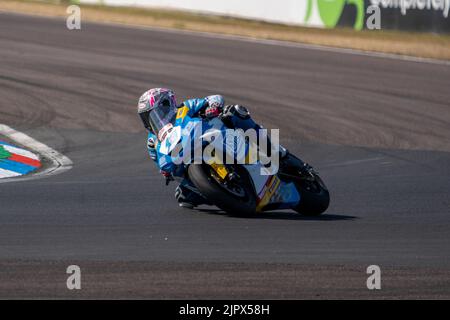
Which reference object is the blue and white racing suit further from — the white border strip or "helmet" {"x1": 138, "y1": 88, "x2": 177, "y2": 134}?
the white border strip

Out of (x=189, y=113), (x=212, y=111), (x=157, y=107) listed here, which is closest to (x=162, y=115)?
(x=157, y=107)

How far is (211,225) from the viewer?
10.1 meters

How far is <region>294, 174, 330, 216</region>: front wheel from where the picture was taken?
424 inches

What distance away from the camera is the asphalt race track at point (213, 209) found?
27.2 ft

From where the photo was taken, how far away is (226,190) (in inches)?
404

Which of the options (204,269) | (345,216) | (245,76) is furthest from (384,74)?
(204,269)

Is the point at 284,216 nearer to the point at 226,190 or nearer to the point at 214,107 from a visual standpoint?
the point at 226,190

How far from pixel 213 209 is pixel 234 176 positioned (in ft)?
3.14

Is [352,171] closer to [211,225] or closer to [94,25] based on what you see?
[211,225]

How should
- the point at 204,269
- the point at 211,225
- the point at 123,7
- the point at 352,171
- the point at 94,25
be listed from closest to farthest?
the point at 204,269 → the point at 211,225 → the point at 352,171 → the point at 94,25 → the point at 123,7

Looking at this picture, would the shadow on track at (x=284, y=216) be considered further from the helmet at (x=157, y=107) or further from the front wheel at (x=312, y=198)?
the helmet at (x=157, y=107)

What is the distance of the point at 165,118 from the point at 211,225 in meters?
1.24

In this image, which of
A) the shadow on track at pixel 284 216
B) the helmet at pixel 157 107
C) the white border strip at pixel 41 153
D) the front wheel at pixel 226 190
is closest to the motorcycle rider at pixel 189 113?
the helmet at pixel 157 107

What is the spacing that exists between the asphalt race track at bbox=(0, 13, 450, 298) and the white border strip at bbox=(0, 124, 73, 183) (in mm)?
246
